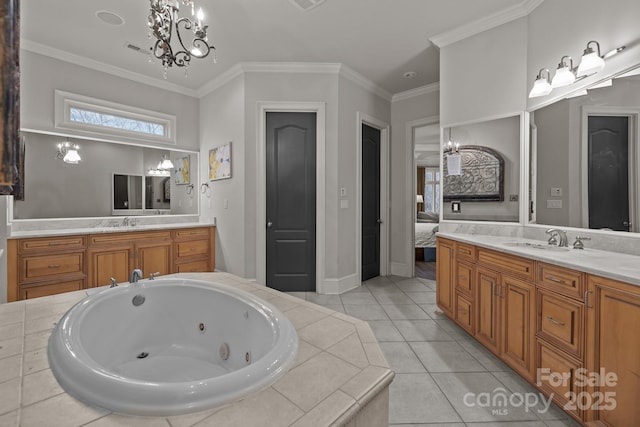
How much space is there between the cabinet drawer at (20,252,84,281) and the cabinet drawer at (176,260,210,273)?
3.20 feet

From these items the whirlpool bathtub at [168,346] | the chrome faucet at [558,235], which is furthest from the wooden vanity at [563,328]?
the whirlpool bathtub at [168,346]

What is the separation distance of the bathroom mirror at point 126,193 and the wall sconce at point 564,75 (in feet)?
14.7

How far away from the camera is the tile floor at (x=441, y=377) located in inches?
57.7

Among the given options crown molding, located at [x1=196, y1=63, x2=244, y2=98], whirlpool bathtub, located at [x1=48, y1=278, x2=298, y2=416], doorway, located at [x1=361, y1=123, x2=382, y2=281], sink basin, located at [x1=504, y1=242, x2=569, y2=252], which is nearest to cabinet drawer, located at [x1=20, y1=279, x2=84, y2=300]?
whirlpool bathtub, located at [x1=48, y1=278, x2=298, y2=416]

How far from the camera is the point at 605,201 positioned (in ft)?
6.02

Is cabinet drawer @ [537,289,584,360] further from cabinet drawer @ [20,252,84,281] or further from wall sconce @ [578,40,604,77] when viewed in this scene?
cabinet drawer @ [20,252,84,281]

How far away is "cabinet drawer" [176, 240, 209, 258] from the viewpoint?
11.8 feet

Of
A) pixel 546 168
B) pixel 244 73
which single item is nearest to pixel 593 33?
pixel 546 168

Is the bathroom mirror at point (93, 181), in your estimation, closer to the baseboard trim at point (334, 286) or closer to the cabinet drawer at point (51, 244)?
the cabinet drawer at point (51, 244)

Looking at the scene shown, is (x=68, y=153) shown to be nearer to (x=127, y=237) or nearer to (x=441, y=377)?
(x=127, y=237)

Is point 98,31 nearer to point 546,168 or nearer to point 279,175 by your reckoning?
point 279,175

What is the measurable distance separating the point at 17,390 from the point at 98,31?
10.7 feet

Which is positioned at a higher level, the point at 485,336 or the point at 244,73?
the point at 244,73

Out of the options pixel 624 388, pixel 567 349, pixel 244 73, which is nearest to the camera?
pixel 624 388
